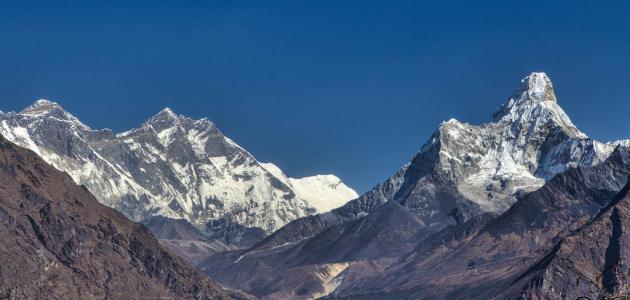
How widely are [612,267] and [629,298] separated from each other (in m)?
2.35

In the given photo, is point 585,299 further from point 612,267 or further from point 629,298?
point 629,298

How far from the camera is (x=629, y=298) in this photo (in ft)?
85.9

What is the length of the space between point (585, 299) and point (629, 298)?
2.84 m

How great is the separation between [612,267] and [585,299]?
3.54 ft

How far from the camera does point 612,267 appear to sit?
2847cm

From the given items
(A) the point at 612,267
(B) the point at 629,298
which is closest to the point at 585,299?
(A) the point at 612,267

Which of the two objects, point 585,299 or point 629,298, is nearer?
point 629,298

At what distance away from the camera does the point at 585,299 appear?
95.0ft

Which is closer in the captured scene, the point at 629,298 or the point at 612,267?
the point at 629,298
